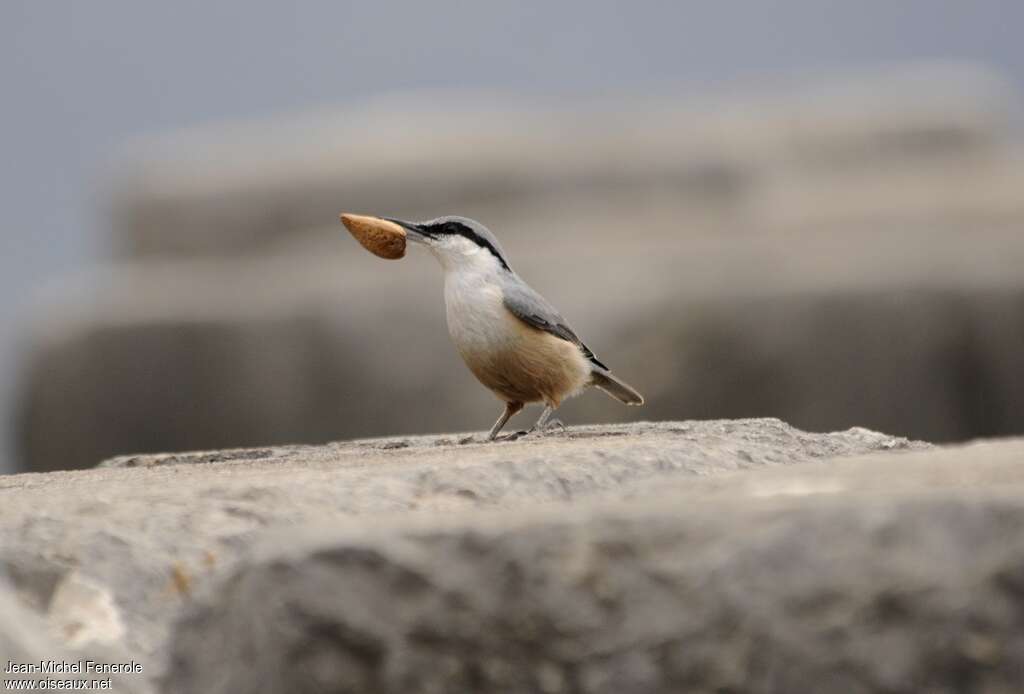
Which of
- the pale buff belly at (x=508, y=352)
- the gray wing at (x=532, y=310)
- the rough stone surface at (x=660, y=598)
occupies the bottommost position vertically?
the pale buff belly at (x=508, y=352)

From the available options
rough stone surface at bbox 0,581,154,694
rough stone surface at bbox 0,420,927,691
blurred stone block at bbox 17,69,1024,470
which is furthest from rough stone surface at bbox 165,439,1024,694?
blurred stone block at bbox 17,69,1024,470

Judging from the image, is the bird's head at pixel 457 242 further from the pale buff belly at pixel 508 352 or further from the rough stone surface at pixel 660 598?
the rough stone surface at pixel 660 598

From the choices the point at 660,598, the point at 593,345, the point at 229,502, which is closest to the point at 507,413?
the point at 229,502

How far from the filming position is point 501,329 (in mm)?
5062

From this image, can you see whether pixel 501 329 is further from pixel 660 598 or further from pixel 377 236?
pixel 660 598

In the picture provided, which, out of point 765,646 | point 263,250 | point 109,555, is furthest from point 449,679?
point 263,250

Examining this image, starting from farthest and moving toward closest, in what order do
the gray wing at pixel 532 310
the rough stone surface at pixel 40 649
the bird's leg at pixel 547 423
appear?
the bird's leg at pixel 547 423, the gray wing at pixel 532 310, the rough stone surface at pixel 40 649

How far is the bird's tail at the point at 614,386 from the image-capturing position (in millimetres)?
5562

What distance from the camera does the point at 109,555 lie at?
3.25 meters

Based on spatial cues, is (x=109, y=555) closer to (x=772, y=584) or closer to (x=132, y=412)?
(x=772, y=584)

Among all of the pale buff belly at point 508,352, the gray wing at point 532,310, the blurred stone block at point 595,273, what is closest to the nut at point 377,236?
the pale buff belly at point 508,352

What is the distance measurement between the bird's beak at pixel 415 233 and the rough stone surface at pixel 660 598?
2.83 meters

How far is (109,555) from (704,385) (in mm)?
7643

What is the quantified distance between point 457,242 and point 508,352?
50 cm
